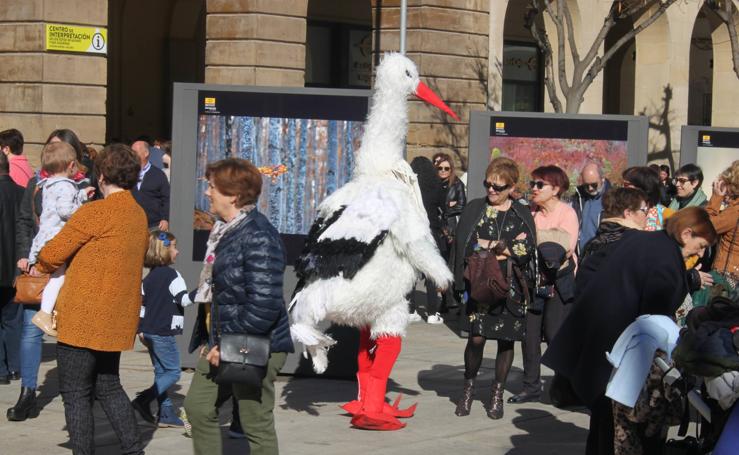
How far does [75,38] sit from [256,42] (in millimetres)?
2625

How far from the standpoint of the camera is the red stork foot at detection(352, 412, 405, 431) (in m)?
8.35

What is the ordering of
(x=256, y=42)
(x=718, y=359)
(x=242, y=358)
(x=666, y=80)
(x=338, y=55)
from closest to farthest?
1. (x=718, y=359)
2. (x=242, y=358)
3. (x=256, y=42)
4. (x=338, y=55)
5. (x=666, y=80)

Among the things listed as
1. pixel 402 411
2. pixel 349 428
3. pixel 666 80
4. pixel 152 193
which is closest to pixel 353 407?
pixel 349 428

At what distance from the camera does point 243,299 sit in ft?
20.0

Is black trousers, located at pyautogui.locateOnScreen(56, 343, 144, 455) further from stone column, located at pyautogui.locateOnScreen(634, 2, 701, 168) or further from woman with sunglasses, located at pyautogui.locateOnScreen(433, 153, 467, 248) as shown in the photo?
stone column, located at pyautogui.locateOnScreen(634, 2, 701, 168)

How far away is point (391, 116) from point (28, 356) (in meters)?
2.81

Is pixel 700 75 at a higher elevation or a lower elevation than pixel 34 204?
higher

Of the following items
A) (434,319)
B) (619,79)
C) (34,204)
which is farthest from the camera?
(619,79)

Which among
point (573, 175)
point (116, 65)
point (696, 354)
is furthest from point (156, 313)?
point (116, 65)

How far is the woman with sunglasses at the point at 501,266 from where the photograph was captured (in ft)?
29.3

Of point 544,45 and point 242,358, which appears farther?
point 544,45

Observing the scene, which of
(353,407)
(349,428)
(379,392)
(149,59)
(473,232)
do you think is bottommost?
(349,428)

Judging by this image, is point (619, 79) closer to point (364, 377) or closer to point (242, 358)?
point (364, 377)

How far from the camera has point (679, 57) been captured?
26.3m
